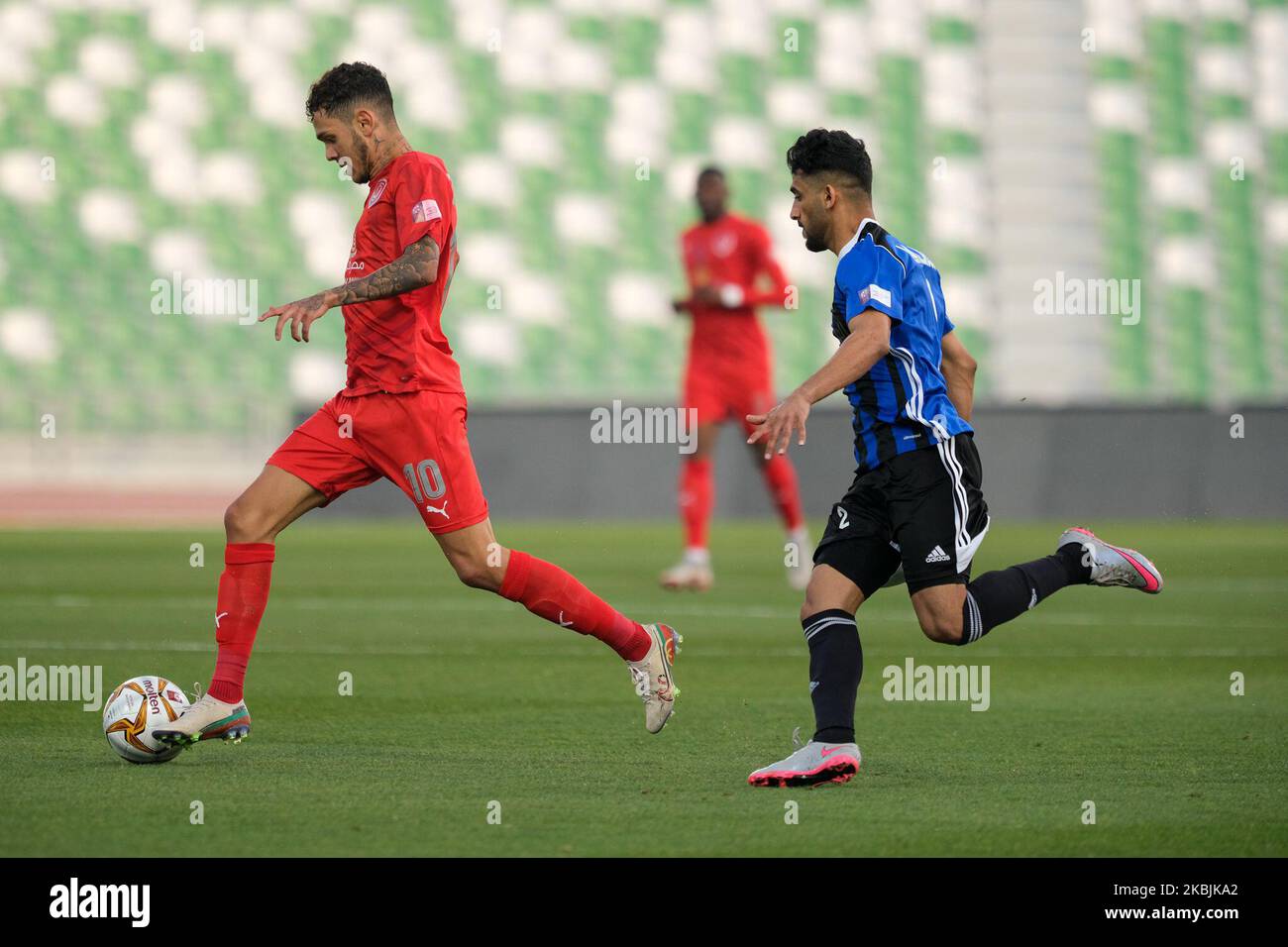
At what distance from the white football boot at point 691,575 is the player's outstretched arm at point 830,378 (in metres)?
6.83

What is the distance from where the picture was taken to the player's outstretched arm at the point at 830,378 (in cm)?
518

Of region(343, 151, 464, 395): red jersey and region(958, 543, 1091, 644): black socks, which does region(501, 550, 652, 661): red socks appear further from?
region(958, 543, 1091, 644): black socks

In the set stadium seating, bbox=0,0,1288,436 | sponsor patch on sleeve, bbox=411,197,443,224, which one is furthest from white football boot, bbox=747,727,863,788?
stadium seating, bbox=0,0,1288,436

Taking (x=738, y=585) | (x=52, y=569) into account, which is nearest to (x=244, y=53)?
(x=52, y=569)

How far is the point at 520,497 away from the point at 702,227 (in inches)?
292

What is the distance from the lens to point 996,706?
755 centimetres

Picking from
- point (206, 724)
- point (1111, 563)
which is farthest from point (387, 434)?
point (1111, 563)

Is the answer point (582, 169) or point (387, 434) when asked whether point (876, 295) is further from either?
point (582, 169)

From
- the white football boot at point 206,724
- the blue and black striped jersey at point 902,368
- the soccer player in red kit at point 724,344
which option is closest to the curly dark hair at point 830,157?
the blue and black striped jersey at point 902,368

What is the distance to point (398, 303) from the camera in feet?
20.8

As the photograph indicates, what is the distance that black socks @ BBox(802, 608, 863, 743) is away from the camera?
5711 mm

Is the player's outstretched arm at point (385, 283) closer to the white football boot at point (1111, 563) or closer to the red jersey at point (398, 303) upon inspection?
the red jersey at point (398, 303)

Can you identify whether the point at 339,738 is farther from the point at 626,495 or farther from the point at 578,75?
the point at 578,75

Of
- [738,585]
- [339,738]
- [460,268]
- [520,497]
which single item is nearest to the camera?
[339,738]
